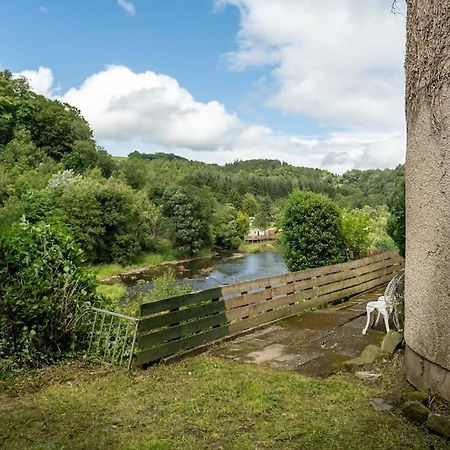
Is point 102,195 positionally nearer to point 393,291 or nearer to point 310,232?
point 310,232

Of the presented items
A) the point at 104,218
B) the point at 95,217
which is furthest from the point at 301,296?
the point at 104,218

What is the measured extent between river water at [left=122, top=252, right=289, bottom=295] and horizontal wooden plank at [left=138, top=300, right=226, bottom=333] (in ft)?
65.6

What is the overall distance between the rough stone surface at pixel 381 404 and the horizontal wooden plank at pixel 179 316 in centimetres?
251

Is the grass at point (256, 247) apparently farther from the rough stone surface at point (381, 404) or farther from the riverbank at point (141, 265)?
the rough stone surface at point (381, 404)

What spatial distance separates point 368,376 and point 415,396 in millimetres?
955

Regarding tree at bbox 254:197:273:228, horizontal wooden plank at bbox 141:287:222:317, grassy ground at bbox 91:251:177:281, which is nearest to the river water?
grassy ground at bbox 91:251:177:281

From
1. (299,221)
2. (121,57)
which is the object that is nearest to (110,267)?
(121,57)

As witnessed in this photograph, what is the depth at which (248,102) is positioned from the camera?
1476cm

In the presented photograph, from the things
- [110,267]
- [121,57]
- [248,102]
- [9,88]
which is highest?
[9,88]

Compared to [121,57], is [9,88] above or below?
above

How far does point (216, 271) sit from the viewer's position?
35219mm

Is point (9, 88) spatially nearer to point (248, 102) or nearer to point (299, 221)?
point (248, 102)

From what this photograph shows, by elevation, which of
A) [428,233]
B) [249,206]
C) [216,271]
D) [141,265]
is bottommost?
[216,271]

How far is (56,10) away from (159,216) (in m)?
30.8
